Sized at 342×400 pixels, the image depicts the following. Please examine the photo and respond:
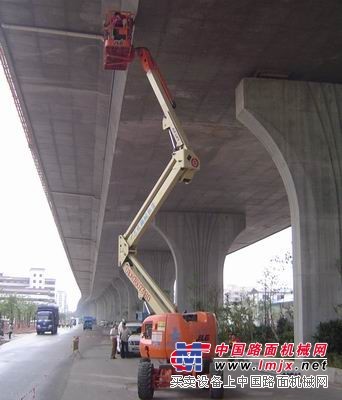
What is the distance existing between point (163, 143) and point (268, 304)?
12.1m

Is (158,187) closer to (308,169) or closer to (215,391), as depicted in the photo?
(215,391)

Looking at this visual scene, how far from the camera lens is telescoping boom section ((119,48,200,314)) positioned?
12289 mm

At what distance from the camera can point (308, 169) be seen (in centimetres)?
1739

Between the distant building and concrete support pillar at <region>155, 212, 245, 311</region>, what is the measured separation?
5792 inches

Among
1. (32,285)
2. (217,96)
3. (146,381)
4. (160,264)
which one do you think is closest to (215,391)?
(146,381)

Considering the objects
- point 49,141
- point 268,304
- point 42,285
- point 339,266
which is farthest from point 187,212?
point 42,285

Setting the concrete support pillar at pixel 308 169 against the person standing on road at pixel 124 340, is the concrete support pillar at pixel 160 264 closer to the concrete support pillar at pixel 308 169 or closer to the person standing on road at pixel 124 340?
the person standing on road at pixel 124 340

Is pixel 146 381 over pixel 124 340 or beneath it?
beneath

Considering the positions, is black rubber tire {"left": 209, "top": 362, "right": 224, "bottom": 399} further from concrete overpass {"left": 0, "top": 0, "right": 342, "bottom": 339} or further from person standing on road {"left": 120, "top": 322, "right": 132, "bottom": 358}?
person standing on road {"left": 120, "top": 322, "right": 132, "bottom": 358}

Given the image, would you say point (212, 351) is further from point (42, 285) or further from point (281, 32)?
point (42, 285)

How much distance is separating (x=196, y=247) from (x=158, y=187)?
23.4 meters

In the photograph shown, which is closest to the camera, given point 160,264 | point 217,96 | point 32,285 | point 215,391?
point 215,391

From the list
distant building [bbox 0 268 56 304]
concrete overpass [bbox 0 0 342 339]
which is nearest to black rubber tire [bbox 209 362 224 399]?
concrete overpass [bbox 0 0 342 339]

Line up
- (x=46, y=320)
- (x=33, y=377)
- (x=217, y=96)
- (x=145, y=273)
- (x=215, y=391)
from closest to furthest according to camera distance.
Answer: (x=215, y=391), (x=145, y=273), (x=33, y=377), (x=217, y=96), (x=46, y=320)
